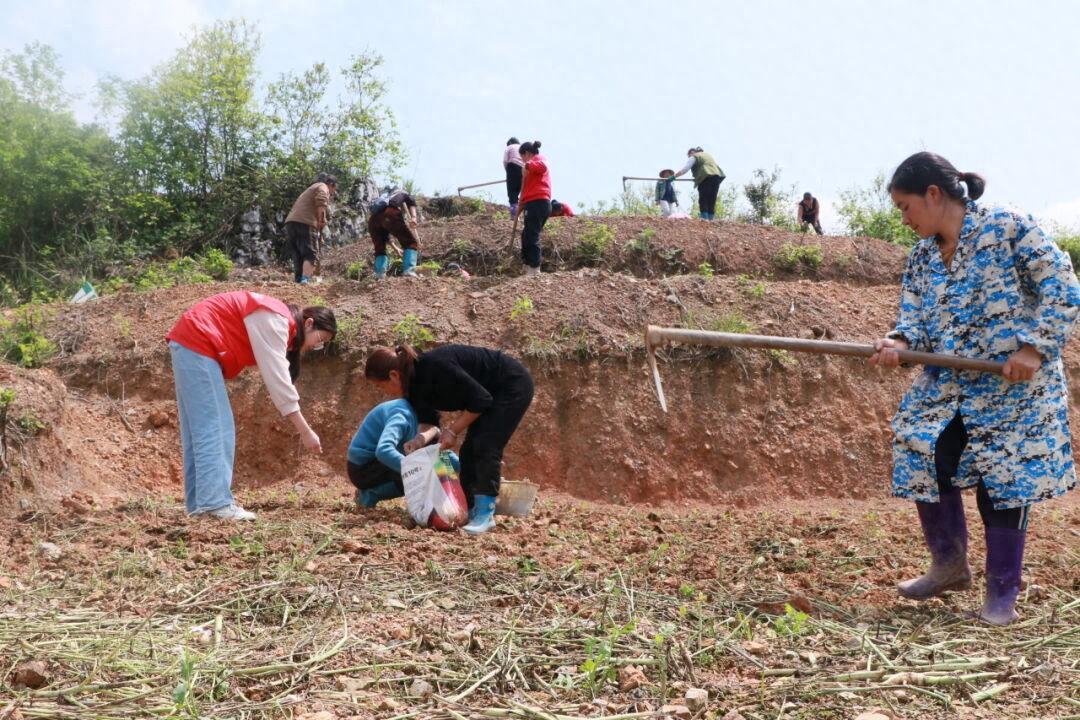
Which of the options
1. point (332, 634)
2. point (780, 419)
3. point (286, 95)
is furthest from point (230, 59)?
point (332, 634)

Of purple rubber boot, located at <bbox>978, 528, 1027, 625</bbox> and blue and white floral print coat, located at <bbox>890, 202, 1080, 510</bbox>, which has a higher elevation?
blue and white floral print coat, located at <bbox>890, 202, 1080, 510</bbox>

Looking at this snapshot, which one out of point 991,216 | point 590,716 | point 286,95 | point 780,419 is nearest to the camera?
point 590,716

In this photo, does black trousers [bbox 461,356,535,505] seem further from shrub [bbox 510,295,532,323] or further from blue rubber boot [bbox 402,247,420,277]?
blue rubber boot [bbox 402,247,420,277]

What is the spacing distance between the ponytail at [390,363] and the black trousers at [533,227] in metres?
5.01

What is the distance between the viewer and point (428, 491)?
5.08 m

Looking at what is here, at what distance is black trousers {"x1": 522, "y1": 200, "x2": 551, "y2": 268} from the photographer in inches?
389

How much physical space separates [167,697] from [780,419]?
653 cm

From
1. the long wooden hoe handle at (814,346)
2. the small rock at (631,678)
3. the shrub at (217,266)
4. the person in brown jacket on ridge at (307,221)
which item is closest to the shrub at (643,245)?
the person in brown jacket on ridge at (307,221)

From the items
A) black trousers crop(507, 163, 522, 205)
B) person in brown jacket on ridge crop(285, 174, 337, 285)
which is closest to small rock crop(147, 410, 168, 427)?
person in brown jacket on ridge crop(285, 174, 337, 285)

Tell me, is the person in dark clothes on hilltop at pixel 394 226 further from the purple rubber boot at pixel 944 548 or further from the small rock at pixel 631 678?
the small rock at pixel 631 678

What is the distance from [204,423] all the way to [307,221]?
18.6 ft

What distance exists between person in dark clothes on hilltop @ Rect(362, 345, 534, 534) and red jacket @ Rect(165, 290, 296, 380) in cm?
68

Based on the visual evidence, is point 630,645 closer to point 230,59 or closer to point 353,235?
point 353,235

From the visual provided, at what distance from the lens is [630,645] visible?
3000 mm
